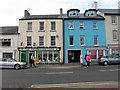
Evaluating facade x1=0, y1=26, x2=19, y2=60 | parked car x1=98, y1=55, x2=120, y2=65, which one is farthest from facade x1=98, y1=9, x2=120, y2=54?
facade x1=0, y1=26, x2=19, y2=60

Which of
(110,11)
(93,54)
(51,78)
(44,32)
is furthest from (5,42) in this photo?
(51,78)

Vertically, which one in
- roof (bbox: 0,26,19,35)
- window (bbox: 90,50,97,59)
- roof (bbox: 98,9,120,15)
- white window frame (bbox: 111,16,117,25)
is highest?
roof (bbox: 98,9,120,15)

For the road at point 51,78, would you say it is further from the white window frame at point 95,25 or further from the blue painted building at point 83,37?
the white window frame at point 95,25

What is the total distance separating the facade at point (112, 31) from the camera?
4372cm

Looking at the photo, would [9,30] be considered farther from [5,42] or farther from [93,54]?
[93,54]

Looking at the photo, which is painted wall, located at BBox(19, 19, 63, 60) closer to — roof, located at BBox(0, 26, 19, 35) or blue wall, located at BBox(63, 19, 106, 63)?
blue wall, located at BBox(63, 19, 106, 63)

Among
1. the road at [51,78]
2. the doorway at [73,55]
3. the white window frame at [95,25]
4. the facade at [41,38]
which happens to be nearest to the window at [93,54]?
the doorway at [73,55]

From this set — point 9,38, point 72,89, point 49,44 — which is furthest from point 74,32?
point 72,89

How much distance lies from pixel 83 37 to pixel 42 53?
7286 mm

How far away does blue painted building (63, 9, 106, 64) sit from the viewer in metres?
43.2

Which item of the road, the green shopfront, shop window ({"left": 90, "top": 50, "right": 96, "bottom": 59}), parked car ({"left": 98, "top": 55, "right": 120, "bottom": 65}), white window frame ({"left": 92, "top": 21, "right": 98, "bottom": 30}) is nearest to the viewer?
the road

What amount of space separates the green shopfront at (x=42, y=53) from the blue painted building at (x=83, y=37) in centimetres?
150

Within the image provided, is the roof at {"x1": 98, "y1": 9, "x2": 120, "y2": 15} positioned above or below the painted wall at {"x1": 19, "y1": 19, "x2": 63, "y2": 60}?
above

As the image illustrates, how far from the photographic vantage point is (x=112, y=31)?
144 feet
